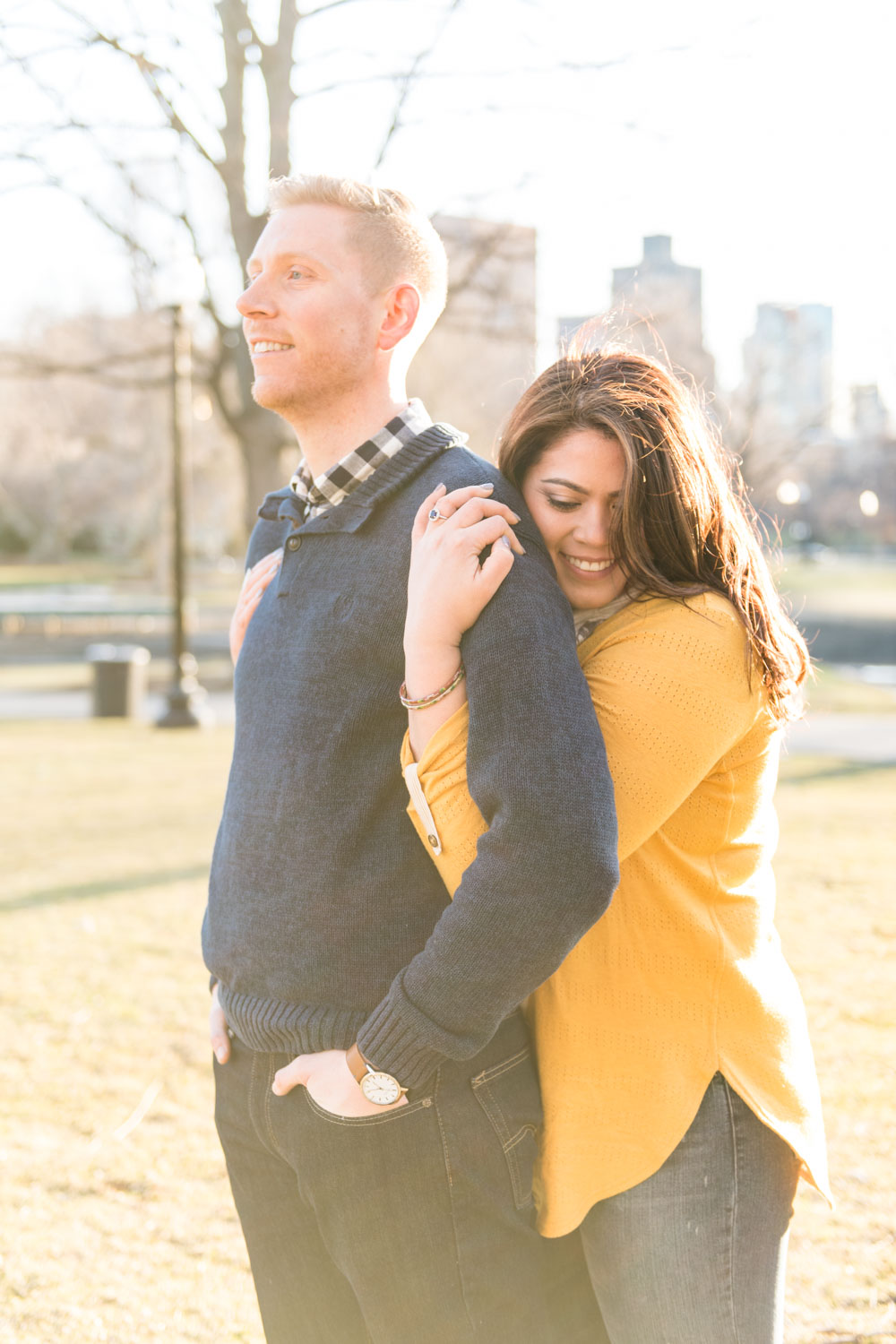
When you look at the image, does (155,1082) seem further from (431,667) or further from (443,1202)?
(431,667)

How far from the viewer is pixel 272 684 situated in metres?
2.01

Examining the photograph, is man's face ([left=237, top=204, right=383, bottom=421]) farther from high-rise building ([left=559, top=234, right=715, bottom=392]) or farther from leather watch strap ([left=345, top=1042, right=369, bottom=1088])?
leather watch strap ([left=345, top=1042, right=369, bottom=1088])

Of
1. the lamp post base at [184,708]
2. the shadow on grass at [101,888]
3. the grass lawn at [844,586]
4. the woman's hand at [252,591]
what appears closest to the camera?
the woman's hand at [252,591]

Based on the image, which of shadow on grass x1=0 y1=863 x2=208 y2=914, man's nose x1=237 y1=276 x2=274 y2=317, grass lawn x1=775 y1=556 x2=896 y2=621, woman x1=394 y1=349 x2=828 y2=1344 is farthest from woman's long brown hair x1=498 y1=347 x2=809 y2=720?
grass lawn x1=775 y1=556 x2=896 y2=621

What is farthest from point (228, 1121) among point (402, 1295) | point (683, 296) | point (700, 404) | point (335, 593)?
point (683, 296)

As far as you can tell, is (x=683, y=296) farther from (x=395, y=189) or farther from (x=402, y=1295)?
(x=402, y=1295)

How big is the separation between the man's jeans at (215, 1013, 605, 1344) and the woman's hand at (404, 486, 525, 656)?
2.17ft

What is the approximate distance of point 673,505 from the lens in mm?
1941

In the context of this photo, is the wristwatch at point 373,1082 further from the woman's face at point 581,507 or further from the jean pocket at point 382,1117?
the woman's face at point 581,507

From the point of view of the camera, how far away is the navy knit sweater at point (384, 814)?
166 cm

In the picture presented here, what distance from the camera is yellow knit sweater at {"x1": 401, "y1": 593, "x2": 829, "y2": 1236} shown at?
181 centimetres

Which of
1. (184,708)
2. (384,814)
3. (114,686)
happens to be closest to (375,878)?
(384,814)

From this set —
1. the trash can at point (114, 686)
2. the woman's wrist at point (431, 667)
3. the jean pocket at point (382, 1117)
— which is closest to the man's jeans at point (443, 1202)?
the jean pocket at point (382, 1117)

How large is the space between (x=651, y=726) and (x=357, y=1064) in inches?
26.7
